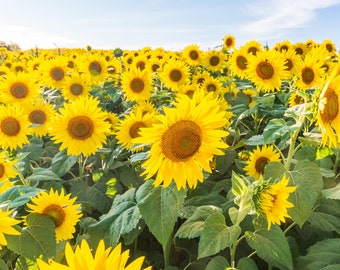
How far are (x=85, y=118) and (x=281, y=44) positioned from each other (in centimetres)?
469

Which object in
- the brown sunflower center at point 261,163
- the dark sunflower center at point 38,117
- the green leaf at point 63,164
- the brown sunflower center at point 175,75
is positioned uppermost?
the brown sunflower center at point 175,75

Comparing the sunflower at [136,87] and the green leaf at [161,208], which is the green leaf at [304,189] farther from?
the sunflower at [136,87]

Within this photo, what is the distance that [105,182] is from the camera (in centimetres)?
315

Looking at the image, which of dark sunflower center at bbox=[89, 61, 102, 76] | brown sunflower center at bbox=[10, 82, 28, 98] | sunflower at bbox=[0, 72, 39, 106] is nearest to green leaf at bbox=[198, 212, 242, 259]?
sunflower at bbox=[0, 72, 39, 106]

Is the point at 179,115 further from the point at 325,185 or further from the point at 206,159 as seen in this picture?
the point at 325,185

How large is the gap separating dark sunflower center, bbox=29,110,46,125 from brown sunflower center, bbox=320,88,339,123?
9.07ft

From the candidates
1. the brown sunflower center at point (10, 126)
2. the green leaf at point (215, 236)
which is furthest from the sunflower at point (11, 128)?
the green leaf at point (215, 236)

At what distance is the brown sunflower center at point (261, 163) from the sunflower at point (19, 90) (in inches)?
103

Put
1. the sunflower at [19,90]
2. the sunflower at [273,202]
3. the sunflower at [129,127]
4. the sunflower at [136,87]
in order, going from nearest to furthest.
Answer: the sunflower at [273,202] < the sunflower at [129,127] < the sunflower at [19,90] < the sunflower at [136,87]

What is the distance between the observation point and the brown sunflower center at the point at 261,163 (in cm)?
292

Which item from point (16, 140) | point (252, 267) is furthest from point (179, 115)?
point (16, 140)

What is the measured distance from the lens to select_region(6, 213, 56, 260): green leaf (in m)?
1.97

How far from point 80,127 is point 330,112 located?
1801 millimetres

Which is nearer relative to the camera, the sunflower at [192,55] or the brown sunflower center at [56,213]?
the brown sunflower center at [56,213]
